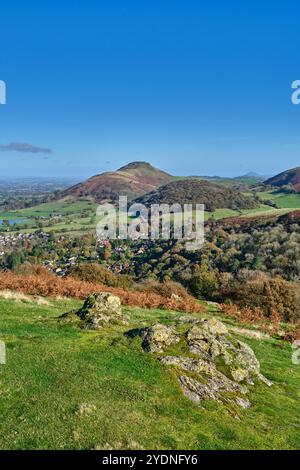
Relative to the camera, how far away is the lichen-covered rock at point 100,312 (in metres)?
19.4

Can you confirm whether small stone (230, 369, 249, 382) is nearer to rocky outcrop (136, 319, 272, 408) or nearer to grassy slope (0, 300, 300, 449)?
rocky outcrop (136, 319, 272, 408)

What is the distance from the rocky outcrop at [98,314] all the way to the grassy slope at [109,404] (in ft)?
3.37

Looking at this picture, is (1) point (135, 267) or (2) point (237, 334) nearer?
(2) point (237, 334)

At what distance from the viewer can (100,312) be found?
2047cm

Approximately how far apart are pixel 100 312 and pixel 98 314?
395 mm

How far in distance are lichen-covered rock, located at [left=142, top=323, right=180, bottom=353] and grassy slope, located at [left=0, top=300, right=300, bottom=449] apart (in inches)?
16.1

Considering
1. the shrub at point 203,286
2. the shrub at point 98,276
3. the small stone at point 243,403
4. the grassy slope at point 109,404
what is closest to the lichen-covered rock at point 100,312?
the grassy slope at point 109,404

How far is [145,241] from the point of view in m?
148

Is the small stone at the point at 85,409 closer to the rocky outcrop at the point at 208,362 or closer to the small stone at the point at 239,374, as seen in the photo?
the rocky outcrop at the point at 208,362
